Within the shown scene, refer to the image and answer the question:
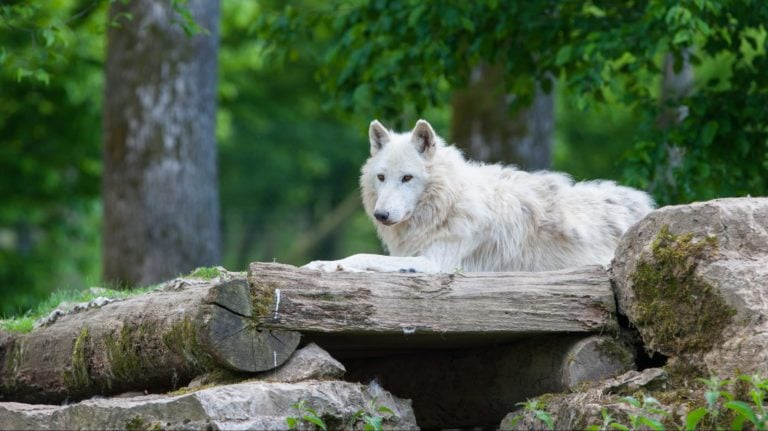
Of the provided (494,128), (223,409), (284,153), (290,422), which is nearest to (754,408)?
(290,422)

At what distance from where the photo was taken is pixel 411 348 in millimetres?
7641

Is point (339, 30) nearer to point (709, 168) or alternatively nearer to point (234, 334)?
point (709, 168)

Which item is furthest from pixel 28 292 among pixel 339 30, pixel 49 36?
pixel 49 36

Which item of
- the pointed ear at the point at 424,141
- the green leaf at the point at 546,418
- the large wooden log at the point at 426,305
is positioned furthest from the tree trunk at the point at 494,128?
the green leaf at the point at 546,418

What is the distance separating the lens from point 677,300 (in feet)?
21.3

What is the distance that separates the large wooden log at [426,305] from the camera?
20.7 feet

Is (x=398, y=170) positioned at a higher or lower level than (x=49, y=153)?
lower

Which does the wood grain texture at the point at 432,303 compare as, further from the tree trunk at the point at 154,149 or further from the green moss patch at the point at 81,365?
the tree trunk at the point at 154,149

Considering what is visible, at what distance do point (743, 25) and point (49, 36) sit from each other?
632 centimetres

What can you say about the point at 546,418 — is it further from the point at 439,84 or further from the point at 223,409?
the point at 439,84

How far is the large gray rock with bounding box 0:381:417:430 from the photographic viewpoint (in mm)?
5883

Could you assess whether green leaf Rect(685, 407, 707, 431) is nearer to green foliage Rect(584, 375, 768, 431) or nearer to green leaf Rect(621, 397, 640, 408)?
green foliage Rect(584, 375, 768, 431)

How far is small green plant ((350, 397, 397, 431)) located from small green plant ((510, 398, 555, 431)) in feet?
2.41

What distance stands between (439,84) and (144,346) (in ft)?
24.5
